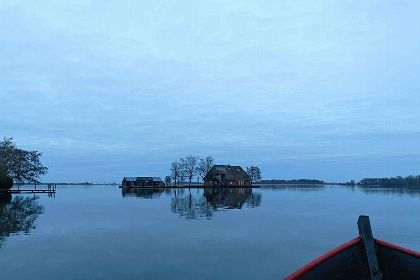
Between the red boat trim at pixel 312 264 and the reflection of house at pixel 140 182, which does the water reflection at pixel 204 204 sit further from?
the reflection of house at pixel 140 182

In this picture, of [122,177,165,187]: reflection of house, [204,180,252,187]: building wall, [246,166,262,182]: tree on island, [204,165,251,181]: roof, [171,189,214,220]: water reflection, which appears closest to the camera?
[171,189,214,220]: water reflection

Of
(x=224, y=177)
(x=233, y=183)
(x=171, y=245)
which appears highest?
(x=224, y=177)

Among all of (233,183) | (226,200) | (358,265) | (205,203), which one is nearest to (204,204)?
(205,203)

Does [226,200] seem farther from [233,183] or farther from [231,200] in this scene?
[233,183]

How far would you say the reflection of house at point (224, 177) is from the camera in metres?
97.8

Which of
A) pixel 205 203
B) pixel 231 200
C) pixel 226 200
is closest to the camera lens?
pixel 205 203

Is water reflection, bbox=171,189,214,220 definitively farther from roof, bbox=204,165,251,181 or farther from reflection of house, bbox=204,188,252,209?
roof, bbox=204,165,251,181

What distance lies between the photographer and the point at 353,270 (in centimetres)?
532

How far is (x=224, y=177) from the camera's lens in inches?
3863

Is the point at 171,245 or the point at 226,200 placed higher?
the point at 171,245

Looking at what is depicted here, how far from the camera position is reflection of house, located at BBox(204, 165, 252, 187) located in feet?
321

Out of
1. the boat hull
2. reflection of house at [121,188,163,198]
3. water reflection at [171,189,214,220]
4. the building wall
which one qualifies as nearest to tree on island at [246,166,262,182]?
the building wall

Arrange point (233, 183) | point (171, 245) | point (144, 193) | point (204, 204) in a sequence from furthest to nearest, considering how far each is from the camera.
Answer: point (233, 183) → point (144, 193) → point (204, 204) → point (171, 245)

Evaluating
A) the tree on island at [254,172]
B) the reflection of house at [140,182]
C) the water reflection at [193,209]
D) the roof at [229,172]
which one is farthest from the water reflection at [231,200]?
the tree on island at [254,172]
